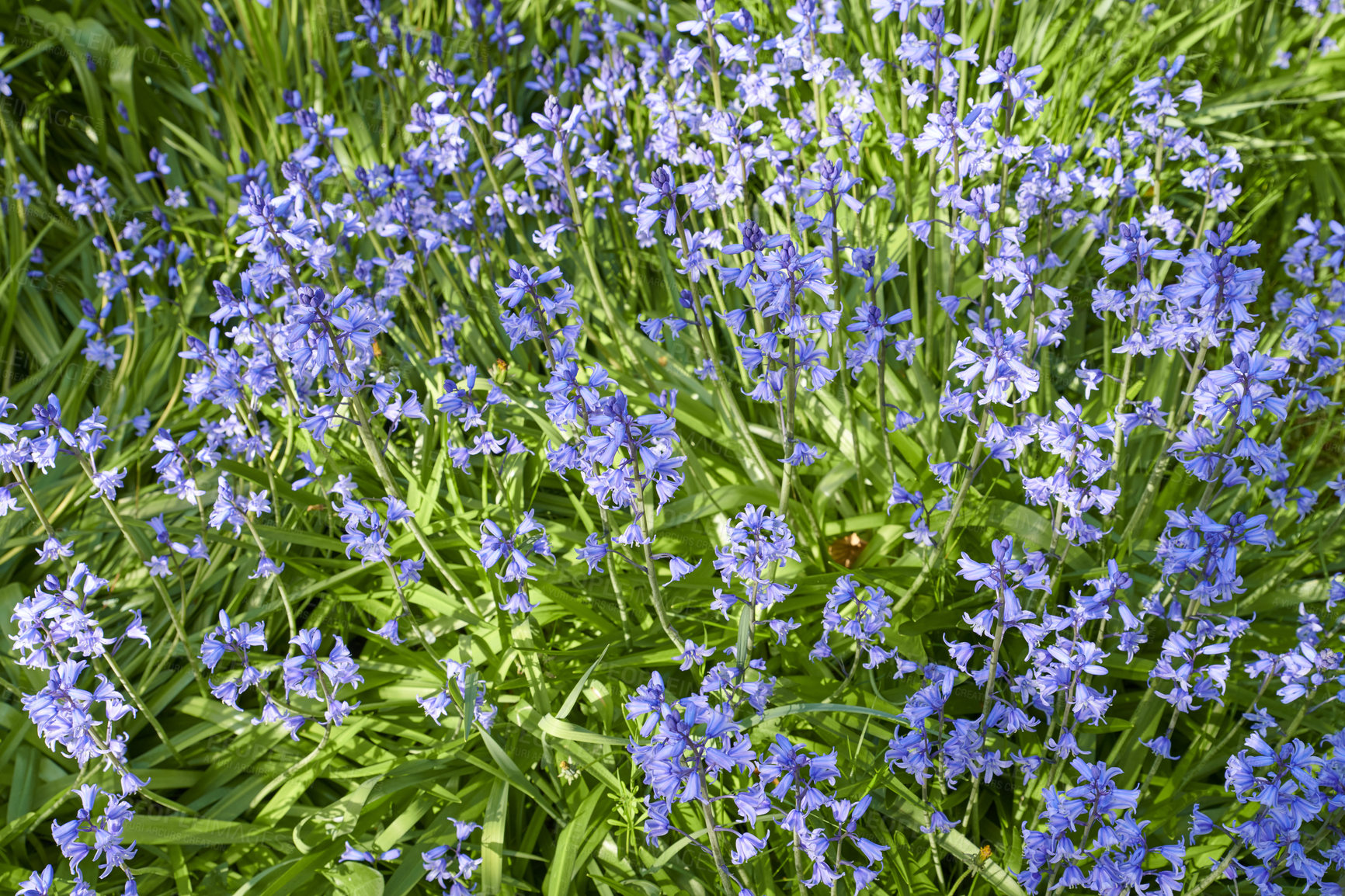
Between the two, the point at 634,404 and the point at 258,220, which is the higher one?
the point at 258,220

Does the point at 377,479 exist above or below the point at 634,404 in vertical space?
below

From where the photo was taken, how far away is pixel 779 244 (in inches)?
98.1

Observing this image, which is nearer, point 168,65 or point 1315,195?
point 1315,195

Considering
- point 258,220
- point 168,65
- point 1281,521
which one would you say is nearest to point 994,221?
point 1281,521

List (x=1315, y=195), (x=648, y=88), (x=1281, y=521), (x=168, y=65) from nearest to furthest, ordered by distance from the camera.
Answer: (x=1281, y=521)
(x=648, y=88)
(x=1315, y=195)
(x=168, y=65)

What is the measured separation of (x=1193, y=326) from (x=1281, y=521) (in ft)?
6.59

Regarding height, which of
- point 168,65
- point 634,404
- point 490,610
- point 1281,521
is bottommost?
point 490,610

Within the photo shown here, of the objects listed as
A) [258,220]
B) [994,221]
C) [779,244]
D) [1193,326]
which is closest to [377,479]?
[258,220]

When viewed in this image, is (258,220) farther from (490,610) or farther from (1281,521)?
(1281,521)

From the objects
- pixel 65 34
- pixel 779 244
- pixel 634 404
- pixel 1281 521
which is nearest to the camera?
pixel 779 244

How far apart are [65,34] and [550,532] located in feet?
17.1

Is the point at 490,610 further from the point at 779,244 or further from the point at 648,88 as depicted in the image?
the point at 648,88

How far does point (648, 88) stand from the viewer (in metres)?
4.70

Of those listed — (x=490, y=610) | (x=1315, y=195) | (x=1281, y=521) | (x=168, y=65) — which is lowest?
(x=490, y=610)
